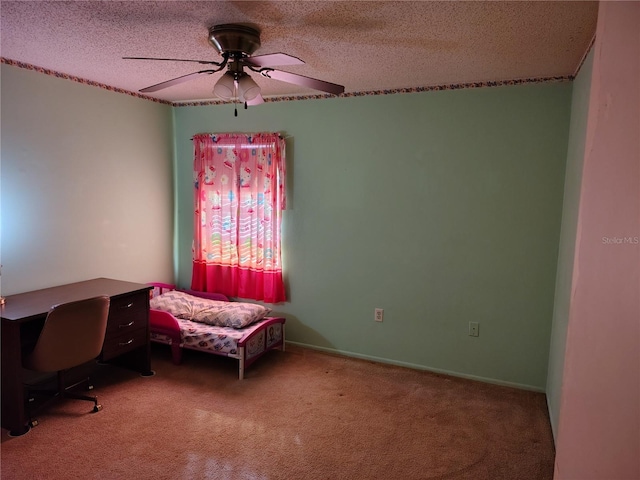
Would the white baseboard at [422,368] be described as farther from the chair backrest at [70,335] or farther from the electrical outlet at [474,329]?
the chair backrest at [70,335]

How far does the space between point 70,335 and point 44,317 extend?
20 cm

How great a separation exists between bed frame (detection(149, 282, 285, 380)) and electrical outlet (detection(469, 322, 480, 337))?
1616 mm

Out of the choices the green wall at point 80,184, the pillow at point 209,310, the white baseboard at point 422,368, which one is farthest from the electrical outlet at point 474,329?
the green wall at point 80,184

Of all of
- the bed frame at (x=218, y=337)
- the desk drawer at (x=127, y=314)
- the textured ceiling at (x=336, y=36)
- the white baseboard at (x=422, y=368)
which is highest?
the textured ceiling at (x=336, y=36)

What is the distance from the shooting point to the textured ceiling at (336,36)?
1900mm

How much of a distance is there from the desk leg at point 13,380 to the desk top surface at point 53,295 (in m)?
0.10

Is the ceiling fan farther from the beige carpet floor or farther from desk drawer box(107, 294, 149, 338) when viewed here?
the beige carpet floor

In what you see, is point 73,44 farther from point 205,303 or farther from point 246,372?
point 246,372

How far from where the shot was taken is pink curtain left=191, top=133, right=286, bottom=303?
3879mm

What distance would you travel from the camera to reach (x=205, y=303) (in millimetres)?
3900

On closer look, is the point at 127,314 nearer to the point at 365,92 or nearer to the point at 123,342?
the point at 123,342

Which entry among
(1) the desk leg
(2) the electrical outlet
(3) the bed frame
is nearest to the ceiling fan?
(1) the desk leg

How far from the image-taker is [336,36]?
2.24 meters

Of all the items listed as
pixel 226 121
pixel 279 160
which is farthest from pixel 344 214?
pixel 226 121
